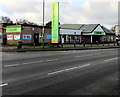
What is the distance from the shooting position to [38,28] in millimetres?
36219

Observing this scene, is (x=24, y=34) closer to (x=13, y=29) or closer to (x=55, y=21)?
(x=13, y=29)

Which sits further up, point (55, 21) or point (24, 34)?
point (55, 21)

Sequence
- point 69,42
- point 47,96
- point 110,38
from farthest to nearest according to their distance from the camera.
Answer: point 110,38, point 69,42, point 47,96

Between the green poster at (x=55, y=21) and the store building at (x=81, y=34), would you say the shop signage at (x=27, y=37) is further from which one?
the store building at (x=81, y=34)

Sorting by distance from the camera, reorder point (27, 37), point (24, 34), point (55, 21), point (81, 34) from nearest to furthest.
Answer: point (55, 21) < point (24, 34) < point (27, 37) < point (81, 34)

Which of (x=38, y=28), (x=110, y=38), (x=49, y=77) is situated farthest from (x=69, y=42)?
(x=49, y=77)

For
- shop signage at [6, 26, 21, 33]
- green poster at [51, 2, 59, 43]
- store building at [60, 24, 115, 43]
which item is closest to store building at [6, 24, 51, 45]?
shop signage at [6, 26, 21, 33]

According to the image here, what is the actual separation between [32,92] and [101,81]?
120 inches

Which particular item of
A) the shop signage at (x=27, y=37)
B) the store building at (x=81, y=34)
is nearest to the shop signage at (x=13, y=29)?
the shop signage at (x=27, y=37)

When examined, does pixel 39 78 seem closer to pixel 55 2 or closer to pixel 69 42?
pixel 55 2

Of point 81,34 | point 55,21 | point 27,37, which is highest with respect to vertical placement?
point 55,21

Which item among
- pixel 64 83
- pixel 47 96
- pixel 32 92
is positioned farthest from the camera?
pixel 64 83

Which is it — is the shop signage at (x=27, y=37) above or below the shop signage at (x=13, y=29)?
below

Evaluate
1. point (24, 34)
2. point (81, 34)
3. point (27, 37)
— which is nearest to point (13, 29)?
point (24, 34)
